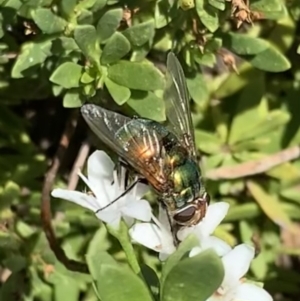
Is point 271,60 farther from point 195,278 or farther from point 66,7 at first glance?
point 195,278

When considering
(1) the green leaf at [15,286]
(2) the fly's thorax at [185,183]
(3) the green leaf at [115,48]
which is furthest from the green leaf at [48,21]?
(1) the green leaf at [15,286]

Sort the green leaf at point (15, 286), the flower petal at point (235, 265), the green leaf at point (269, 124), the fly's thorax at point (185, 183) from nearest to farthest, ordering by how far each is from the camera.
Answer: the flower petal at point (235, 265)
the fly's thorax at point (185, 183)
the green leaf at point (15, 286)
the green leaf at point (269, 124)

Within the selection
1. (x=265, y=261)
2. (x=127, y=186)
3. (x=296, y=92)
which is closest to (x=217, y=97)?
(x=296, y=92)

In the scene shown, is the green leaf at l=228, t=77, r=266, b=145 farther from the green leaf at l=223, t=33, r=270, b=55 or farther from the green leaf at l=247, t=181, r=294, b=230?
the green leaf at l=223, t=33, r=270, b=55

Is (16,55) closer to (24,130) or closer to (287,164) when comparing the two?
(24,130)

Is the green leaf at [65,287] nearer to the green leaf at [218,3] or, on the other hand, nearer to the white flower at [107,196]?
the white flower at [107,196]

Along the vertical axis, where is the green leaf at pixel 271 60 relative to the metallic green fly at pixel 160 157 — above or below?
below
